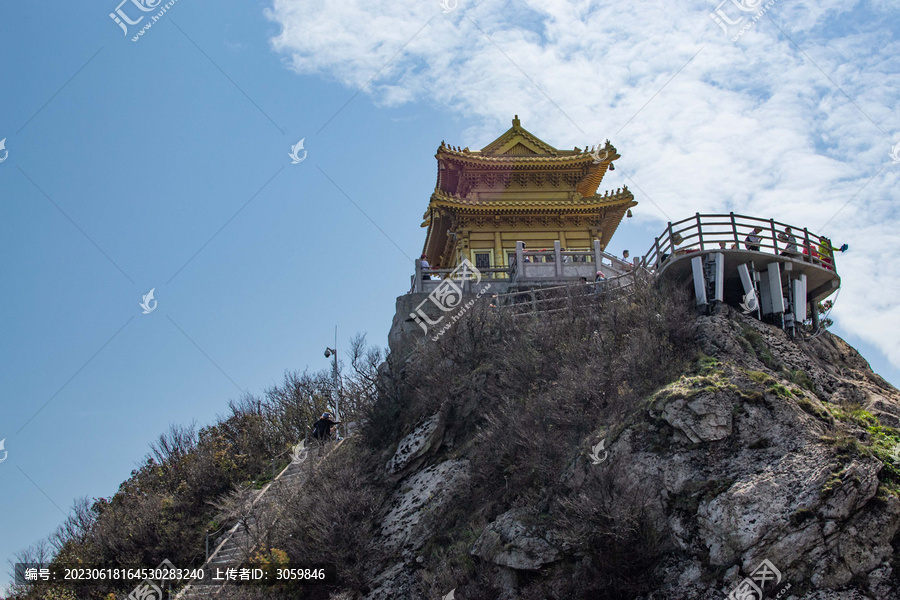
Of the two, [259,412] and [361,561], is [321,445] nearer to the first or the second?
[361,561]

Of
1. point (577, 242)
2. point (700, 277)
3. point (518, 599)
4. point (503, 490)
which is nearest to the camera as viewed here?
point (518, 599)

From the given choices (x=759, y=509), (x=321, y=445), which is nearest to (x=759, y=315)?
(x=759, y=509)

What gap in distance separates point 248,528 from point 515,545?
9569 mm

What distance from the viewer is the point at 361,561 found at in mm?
19688

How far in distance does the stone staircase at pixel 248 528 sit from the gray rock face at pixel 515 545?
25.7 ft

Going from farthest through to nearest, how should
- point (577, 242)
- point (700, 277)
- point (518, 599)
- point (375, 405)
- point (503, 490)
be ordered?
1. point (577, 242)
2. point (375, 405)
3. point (700, 277)
4. point (503, 490)
5. point (518, 599)

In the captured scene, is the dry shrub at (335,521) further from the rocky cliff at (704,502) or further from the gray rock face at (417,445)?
the gray rock face at (417,445)

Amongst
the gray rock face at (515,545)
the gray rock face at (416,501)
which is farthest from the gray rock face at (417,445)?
the gray rock face at (515,545)

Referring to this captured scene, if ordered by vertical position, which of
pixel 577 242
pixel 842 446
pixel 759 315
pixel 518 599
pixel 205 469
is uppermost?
pixel 577 242

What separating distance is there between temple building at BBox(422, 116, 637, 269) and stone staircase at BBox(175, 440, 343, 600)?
11.9 meters

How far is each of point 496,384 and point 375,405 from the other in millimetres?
5178

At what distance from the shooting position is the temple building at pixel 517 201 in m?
34.1

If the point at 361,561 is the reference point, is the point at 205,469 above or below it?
above

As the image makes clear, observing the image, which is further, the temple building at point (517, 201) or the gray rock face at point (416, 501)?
the temple building at point (517, 201)
